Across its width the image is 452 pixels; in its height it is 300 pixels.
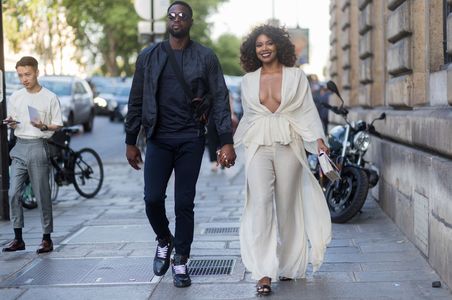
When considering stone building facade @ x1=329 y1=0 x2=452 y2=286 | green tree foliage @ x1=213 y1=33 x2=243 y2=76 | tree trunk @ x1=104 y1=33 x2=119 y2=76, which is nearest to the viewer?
stone building facade @ x1=329 y1=0 x2=452 y2=286

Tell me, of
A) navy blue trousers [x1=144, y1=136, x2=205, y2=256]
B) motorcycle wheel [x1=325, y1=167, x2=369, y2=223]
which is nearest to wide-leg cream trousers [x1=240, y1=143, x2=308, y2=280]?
navy blue trousers [x1=144, y1=136, x2=205, y2=256]

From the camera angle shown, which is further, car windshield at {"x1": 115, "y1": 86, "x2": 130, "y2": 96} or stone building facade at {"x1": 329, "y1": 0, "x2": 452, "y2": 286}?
car windshield at {"x1": 115, "y1": 86, "x2": 130, "y2": 96}

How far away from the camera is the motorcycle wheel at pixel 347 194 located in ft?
28.6

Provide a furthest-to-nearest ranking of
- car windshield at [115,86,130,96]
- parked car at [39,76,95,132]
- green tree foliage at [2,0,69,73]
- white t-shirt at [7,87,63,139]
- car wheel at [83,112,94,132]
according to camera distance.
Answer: car windshield at [115,86,130,96], green tree foliage at [2,0,69,73], car wheel at [83,112,94,132], parked car at [39,76,95,132], white t-shirt at [7,87,63,139]

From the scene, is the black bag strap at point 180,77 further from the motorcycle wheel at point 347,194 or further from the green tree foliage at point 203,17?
the green tree foliage at point 203,17

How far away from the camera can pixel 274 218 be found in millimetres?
6004

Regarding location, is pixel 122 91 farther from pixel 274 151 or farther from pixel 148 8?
pixel 274 151

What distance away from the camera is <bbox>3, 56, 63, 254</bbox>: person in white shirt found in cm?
741

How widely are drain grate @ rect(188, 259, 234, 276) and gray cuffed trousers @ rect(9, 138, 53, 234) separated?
143 centimetres

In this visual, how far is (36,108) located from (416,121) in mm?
3276

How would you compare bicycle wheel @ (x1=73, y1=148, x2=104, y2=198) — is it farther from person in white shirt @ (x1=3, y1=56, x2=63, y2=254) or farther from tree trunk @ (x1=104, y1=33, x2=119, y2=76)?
tree trunk @ (x1=104, y1=33, x2=119, y2=76)

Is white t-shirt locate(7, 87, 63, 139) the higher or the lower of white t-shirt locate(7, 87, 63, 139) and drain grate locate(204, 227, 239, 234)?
the higher

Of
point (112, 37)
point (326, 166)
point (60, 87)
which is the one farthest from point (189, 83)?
point (112, 37)

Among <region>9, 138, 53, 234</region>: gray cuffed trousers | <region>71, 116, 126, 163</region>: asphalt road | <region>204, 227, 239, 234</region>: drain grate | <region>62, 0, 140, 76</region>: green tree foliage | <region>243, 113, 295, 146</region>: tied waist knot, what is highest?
<region>62, 0, 140, 76</region>: green tree foliage
